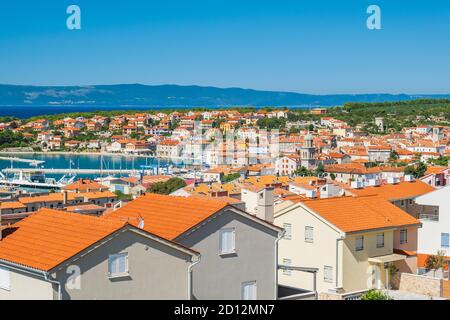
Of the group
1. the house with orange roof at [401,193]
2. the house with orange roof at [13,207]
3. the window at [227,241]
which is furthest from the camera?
the house with orange roof at [13,207]

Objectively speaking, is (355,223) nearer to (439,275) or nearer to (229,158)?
(439,275)

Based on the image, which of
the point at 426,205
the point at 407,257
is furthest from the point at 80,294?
the point at 426,205

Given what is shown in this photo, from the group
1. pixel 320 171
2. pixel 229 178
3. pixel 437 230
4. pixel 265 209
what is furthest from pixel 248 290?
pixel 320 171

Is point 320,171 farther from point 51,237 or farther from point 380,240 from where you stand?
point 51,237

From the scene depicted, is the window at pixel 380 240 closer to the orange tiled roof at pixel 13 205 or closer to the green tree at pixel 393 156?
the orange tiled roof at pixel 13 205

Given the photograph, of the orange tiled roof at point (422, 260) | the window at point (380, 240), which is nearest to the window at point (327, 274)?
the window at point (380, 240)

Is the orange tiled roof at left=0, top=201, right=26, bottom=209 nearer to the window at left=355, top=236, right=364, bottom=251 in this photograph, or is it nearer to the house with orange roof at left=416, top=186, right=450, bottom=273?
the house with orange roof at left=416, top=186, right=450, bottom=273
